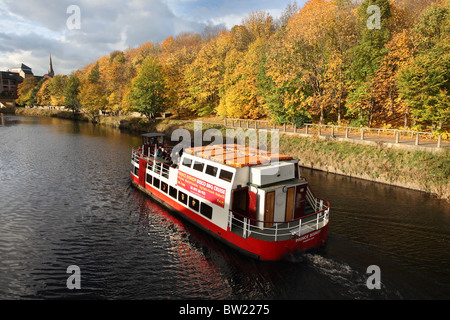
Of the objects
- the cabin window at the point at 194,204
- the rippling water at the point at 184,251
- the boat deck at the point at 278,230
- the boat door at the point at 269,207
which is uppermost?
the boat door at the point at 269,207

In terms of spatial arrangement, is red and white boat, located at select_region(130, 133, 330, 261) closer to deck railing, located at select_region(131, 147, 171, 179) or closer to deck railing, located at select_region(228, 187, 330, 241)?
deck railing, located at select_region(228, 187, 330, 241)

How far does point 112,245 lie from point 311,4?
2986 inches

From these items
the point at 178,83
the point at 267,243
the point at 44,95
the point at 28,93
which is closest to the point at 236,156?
the point at 267,243

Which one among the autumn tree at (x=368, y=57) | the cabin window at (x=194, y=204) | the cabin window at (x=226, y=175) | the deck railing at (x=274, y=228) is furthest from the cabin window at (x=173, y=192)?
the autumn tree at (x=368, y=57)

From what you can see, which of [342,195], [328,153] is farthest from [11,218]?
[328,153]

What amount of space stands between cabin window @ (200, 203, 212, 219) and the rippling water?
5.47 ft

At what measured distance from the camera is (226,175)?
1862 cm

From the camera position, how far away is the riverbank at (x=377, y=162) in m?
28.6

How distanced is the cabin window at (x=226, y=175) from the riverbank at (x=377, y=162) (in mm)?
22478

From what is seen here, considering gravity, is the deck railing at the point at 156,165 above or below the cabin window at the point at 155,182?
above

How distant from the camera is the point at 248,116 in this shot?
60.0 metres

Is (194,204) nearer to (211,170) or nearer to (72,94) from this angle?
(211,170)

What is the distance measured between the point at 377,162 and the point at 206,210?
77.9 feet

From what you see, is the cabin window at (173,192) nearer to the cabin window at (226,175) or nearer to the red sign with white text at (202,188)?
the red sign with white text at (202,188)
